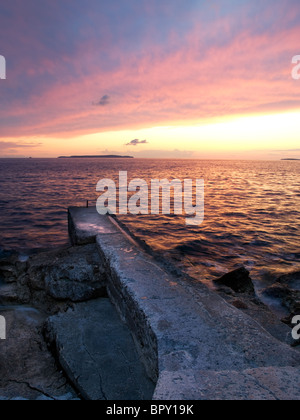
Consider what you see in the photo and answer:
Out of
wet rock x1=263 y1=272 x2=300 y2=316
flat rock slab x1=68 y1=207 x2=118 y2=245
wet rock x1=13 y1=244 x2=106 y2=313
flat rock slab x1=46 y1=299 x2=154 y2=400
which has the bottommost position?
wet rock x1=263 y1=272 x2=300 y2=316


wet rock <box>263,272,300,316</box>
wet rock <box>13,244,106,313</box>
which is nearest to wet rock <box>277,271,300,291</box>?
wet rock <box>263,272,300,316</box>

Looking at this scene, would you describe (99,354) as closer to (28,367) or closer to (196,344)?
(28,367)

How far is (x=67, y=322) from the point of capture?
134 inches

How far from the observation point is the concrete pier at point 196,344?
6.11 feet

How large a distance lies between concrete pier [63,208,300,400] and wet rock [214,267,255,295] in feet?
6.72

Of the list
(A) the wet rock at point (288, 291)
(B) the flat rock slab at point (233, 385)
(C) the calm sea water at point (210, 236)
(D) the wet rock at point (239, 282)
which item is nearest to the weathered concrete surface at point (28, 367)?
(B) the flat rock slab at point (233, 385)

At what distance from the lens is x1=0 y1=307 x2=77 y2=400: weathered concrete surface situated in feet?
8.40

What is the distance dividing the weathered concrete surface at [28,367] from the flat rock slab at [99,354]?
6.2 inches

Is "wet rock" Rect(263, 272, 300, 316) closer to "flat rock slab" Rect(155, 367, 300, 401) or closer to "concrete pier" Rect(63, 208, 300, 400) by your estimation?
"concrete pier" Rect(63, 208, 300, 400)

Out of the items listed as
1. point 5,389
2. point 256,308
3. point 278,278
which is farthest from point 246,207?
point 5,389

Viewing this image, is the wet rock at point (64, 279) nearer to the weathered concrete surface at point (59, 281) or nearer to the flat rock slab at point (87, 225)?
the weathered concrete surface at point (59, 281)

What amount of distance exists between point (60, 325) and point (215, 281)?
3.62 metres
